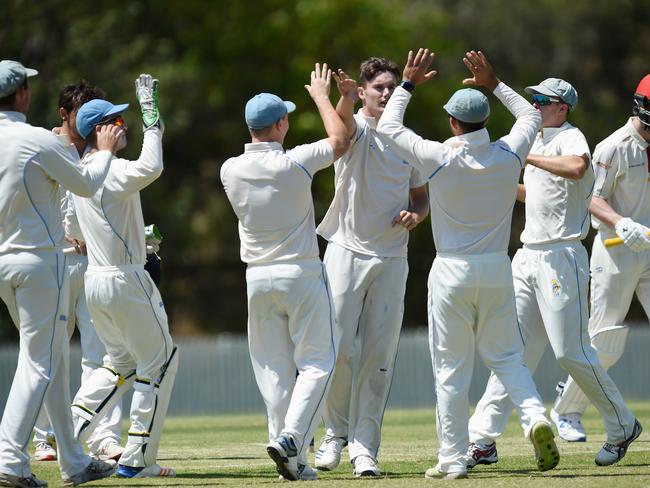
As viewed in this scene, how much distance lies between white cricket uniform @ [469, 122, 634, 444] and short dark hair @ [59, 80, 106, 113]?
12.0ft

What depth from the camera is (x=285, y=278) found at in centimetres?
Result: 884

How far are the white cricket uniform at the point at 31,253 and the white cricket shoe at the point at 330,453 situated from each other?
7.71ft

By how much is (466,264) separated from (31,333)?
2.96 metres

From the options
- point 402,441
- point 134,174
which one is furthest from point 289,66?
point 134,174

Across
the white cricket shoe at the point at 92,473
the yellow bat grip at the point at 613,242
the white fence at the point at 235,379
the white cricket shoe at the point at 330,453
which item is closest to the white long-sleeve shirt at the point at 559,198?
the yellow bat grip at the point at 613,242

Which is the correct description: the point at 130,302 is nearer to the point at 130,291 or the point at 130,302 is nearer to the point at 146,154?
the point at 130,291

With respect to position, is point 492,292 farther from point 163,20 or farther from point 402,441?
point 163,20

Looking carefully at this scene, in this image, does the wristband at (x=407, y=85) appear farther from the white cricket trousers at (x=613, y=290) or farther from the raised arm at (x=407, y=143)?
the white cricket trousers at (x=613, y=290)

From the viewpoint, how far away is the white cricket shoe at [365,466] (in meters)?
9.15

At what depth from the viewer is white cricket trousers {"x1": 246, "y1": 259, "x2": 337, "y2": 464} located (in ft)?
28.9

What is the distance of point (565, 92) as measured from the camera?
10.2m

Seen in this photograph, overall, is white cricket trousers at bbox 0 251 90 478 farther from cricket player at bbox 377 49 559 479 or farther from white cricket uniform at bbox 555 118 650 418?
white cricket uniform at bbox 555 118 650 418

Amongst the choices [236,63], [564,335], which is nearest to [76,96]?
[564,335]

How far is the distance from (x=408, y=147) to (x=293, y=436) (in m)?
2.11
